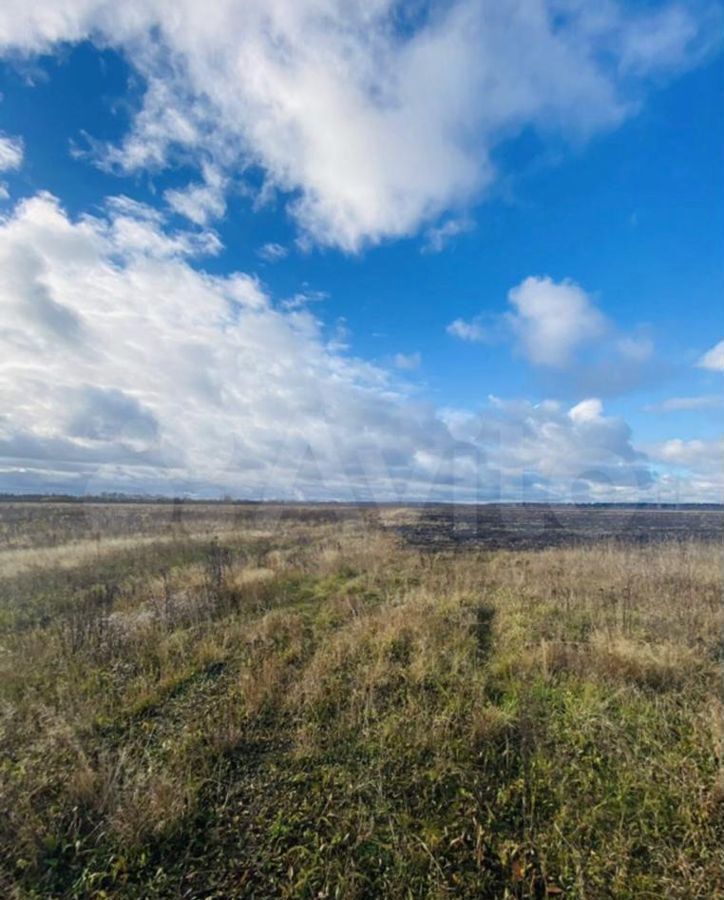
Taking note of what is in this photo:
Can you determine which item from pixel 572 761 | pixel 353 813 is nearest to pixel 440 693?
pixel 572 761

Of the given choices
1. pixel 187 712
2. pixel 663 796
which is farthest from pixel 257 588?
pixel 663 796

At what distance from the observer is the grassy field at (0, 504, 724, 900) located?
3199 millimetres

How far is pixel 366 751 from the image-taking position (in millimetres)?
4504

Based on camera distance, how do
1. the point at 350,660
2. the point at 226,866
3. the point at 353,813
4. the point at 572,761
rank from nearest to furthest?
the point at 226,866, the point at 353,813, the point at 572,761, the point at 350,660

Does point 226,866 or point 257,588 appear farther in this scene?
point 257,588

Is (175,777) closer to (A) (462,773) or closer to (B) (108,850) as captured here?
(B) (108,850)

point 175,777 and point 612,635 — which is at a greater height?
point 612,635

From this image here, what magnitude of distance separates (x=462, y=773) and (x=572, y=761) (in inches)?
47.5

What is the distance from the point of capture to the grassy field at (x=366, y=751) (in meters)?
3.20

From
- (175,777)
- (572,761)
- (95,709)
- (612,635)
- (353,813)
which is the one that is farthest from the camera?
(612,635)

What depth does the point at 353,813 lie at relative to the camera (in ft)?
12.1

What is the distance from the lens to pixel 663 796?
12.5ft

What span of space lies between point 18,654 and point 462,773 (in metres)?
7.32

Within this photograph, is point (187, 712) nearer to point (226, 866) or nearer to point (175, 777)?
point (175, 777)
